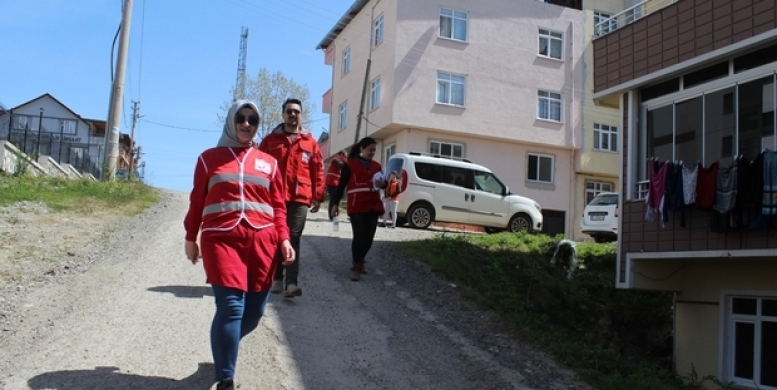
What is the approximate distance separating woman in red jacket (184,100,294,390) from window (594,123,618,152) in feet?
93.8

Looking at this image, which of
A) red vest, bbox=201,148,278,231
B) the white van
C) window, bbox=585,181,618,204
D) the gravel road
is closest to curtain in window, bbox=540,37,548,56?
window, bbox=585,181,618,204

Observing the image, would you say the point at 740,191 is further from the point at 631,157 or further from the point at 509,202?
the point at 509,202

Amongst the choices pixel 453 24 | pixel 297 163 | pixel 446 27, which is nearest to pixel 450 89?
pixel 446 27

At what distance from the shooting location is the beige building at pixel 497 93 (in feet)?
94.1

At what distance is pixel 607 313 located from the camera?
41.4 feet

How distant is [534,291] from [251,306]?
781 cm

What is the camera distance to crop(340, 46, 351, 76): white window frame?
115 feet

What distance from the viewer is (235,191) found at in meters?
4.82

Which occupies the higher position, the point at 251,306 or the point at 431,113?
the point at 431,113

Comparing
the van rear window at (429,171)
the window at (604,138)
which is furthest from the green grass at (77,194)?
the window at (604,138)

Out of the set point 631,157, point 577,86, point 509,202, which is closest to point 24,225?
point 631,157

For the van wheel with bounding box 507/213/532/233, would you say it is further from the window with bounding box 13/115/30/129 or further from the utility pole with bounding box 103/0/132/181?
the window with bounding box 13/115/30/129

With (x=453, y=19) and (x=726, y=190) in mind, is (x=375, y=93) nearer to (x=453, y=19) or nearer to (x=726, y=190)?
(x=453, y=19)

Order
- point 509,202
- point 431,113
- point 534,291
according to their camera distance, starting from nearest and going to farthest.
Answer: point 534,291 < point 509,202 < point 431,113
